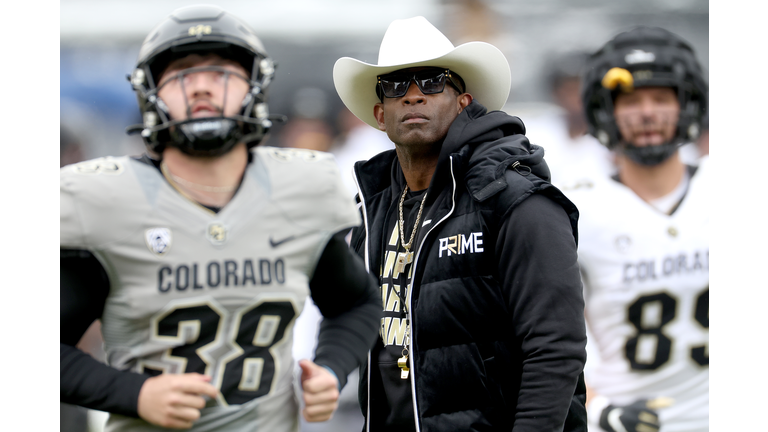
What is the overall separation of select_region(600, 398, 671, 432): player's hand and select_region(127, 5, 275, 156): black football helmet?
1.98 metres

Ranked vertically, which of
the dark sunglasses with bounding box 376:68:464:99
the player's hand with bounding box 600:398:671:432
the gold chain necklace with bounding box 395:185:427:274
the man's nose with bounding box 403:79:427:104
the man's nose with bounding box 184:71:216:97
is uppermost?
the dark sunglasses with bounding box 376:68:464:99

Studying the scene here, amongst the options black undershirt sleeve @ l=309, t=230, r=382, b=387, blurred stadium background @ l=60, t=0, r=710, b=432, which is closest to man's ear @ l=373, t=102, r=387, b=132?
blurred stadium background @ l=60, t=0, r=710, b=432

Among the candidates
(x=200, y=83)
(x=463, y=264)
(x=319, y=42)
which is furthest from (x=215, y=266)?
(x=319, y=42)

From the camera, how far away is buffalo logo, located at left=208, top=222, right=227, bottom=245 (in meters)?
1.64

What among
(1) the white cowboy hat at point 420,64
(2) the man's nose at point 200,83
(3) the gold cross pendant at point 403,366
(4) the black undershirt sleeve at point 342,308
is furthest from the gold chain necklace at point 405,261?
(2) the man's nose at point 200,83

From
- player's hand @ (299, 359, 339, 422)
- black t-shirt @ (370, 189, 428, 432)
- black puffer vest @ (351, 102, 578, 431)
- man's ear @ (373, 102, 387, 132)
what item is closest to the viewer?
player's hand @ (299, 359, 339, 422)

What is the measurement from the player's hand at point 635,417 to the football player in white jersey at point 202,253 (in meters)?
1.52

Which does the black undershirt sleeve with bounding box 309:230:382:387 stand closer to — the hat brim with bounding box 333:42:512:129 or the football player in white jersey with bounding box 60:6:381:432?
the football player in white jersey with bounding box 60:6:381:432

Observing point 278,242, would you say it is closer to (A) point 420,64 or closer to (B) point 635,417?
(A) point 420,64

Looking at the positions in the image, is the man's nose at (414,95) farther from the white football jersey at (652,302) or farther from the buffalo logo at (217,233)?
the white football jersey at (652,302)

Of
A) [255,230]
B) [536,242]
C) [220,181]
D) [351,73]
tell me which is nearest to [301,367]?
[255,230]

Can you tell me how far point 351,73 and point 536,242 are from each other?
87cm

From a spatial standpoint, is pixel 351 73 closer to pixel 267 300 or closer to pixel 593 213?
pixel 267 300

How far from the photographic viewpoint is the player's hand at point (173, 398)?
5.06ft
